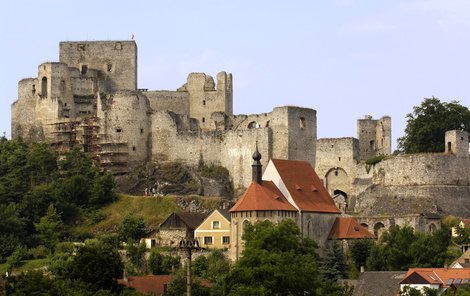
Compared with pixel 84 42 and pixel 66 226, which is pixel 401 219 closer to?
pixel 66 226

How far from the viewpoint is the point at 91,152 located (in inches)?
3661

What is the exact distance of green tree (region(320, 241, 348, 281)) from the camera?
7394 centimetres

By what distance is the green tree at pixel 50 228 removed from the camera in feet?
275

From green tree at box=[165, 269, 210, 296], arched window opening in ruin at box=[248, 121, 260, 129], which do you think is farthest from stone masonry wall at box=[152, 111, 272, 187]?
green tree at box=[165, 269, 210, 296]

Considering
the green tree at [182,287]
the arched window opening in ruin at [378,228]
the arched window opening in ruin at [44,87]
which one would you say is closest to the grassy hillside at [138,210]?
the arched window opening in ruin at [44,87]

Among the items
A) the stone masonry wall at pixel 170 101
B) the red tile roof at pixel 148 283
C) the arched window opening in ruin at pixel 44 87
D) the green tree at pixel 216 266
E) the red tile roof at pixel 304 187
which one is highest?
the arched window opening in ruin at pixel 44 87

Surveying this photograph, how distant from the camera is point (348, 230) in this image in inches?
3105

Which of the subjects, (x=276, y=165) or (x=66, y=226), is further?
(x=66, y=226)

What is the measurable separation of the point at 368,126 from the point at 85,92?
1864 centimetres

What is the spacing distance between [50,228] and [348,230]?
17.7 metres

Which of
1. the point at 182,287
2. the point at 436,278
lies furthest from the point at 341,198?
the point at 182,287

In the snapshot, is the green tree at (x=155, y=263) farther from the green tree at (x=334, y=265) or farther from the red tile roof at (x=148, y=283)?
the green tree at (x=334, y=265)

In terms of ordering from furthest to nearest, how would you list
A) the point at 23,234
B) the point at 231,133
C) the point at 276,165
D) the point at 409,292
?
1. the point at 231,133
2. the point at 23,234
3. the point at 276,165
4. the point at 409,292

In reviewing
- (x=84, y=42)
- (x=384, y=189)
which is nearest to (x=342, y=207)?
(x=384, y=189)
